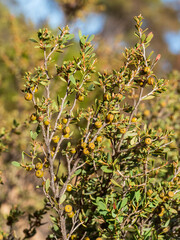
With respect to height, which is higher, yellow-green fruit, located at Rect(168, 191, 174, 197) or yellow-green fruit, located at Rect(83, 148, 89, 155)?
yellow-green fruit, located at Rect(83, 148, 89, 155)

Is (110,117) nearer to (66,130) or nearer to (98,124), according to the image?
(98,124)

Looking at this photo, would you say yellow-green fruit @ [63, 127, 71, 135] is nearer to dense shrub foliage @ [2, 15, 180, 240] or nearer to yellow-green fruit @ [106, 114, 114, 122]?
dense shrub foliage @ [2, 15, 180, 240]

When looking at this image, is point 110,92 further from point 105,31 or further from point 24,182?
point 105,31

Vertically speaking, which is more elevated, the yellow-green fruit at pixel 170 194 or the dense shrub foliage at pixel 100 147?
the dense shrub foliage at pixel 100 147

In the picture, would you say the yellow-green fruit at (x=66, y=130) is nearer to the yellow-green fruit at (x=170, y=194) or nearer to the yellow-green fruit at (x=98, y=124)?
the yellow-green fruit at (x=98, y=124)

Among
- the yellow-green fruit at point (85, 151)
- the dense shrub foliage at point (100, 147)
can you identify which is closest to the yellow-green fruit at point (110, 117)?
the dense shrub foliage at point (100, 147)

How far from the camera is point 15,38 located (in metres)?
3.57

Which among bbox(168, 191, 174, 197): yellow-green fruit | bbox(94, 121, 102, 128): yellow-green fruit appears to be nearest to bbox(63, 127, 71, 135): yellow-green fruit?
bbox(94, 121, 102, 128): yellow-green fruit

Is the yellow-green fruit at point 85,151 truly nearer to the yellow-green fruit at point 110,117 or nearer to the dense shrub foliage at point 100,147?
the dense shrub foliage at point 100,147

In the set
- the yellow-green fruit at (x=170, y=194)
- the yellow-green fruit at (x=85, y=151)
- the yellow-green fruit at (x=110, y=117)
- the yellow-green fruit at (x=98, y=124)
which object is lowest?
the yellow-green fruit at (x=170, y=194)

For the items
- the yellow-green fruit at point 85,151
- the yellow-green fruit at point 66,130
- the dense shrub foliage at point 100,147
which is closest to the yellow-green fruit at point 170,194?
the dense shrub foliage at point 100,147

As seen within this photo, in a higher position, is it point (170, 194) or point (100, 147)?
point (100, 147)

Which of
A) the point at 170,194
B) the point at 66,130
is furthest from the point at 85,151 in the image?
the point at 170,194

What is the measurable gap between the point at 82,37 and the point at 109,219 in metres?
0.70
